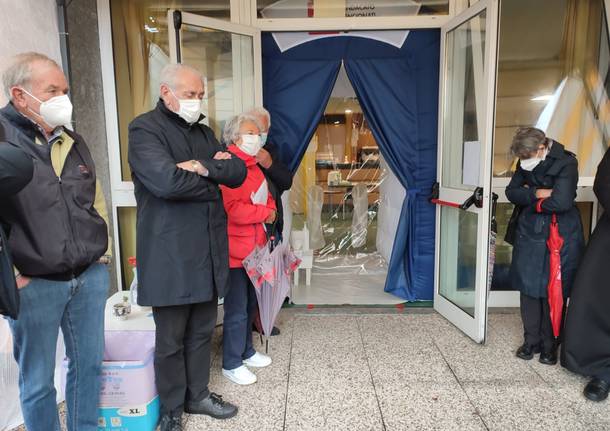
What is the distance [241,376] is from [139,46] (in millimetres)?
2220

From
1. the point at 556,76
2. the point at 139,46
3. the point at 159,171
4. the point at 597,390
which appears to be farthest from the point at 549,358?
the point at 139,46

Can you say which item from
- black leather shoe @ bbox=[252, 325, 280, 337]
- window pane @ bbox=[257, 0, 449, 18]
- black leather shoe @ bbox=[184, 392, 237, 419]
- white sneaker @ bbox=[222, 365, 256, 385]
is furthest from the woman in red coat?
window pane @ bbox=[257, 0, 449, 18]

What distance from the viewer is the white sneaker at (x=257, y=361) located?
232 cm

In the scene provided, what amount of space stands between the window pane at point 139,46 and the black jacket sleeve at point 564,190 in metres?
2.29

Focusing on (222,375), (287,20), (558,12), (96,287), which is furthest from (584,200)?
(96,287)

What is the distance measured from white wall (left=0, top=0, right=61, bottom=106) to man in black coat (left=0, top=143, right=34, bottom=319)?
2.72 ft

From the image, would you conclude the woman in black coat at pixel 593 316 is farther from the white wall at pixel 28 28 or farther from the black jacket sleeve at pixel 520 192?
the white wall at pixel 28 28

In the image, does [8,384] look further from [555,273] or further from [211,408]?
[555,273]

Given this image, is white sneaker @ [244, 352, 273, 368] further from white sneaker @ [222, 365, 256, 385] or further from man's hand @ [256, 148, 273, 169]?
man's hand @ [256, 148, 273, 169]

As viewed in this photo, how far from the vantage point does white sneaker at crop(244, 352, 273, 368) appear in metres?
2.32

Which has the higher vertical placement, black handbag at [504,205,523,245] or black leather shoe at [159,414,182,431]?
black handbag at [504,205,523,245]

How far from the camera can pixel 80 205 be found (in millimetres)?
1364

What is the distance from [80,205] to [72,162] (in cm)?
15

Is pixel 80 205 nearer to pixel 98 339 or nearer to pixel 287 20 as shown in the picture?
pixel 98 339
